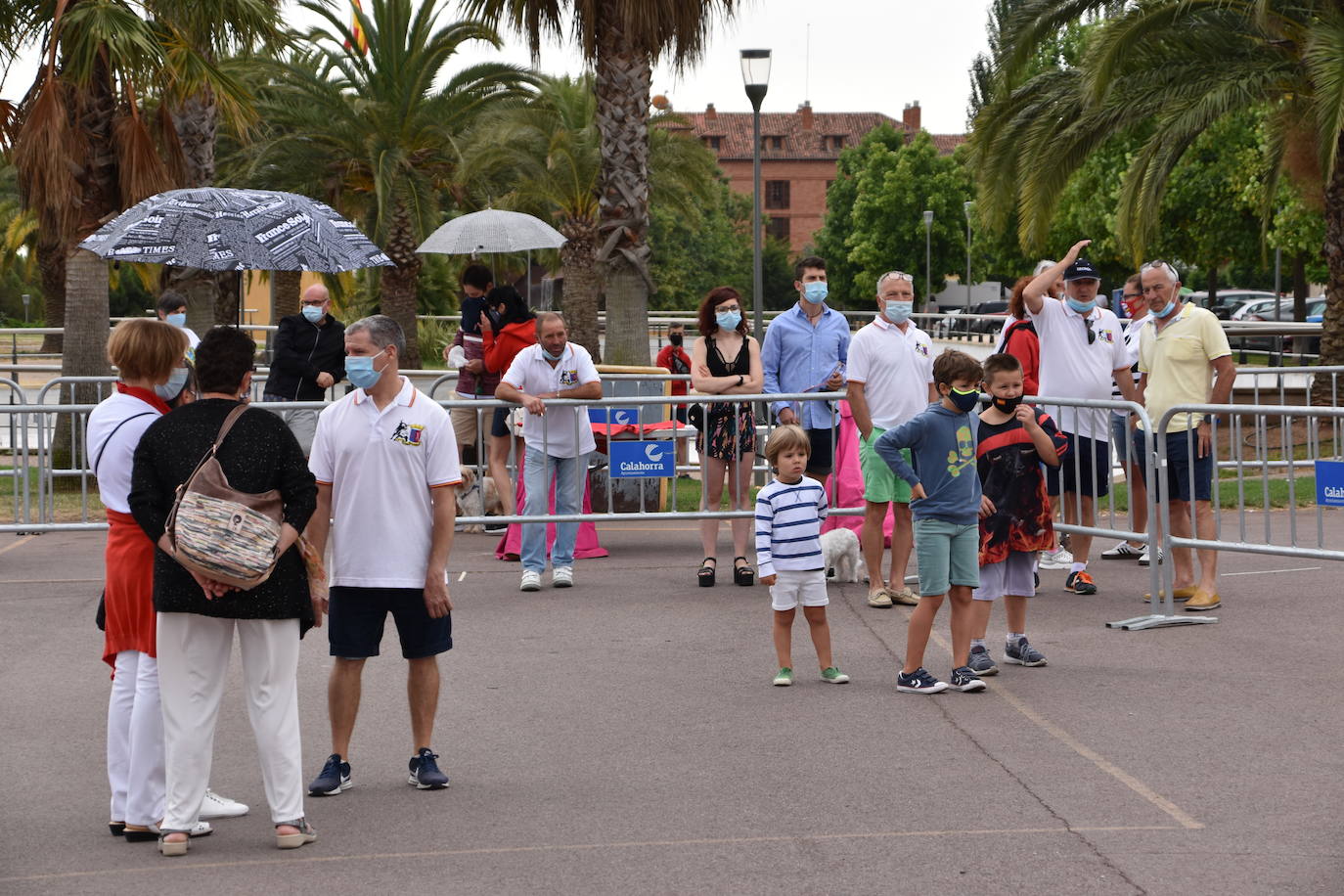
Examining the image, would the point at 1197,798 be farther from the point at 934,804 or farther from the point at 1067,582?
the point at 1067,582

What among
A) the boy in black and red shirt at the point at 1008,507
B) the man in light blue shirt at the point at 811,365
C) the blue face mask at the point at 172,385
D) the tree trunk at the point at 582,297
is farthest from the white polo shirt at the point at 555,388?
the tree trunk at the point at 582,297

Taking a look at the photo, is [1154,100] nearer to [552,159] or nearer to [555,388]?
[555,388]

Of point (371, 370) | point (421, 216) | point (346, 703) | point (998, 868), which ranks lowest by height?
point (998, 868)

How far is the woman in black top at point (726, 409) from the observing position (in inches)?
420

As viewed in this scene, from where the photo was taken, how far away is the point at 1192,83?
61.1 ft

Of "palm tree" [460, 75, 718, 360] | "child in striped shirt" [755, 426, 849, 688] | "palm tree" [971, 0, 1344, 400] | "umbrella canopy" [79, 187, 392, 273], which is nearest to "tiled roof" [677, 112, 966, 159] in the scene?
"palm tree" [460, 75, 718, 360]

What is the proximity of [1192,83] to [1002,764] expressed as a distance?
47.0 feet

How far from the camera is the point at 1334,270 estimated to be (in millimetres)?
19812

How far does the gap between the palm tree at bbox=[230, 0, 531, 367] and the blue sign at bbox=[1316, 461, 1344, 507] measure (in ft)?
64.3

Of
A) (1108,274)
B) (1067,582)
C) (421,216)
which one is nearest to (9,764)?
(1067,582)

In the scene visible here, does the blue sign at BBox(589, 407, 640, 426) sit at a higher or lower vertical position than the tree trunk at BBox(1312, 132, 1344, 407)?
lower

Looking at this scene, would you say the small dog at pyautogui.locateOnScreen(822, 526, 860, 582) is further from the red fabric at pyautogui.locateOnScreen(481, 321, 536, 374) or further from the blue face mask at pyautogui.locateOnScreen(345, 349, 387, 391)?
the blue face mask at pyautogui.locateOnScreen(345, 349, 387, 391)

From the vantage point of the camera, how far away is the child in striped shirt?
7.49m

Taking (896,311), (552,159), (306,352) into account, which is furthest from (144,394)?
(552,159)
